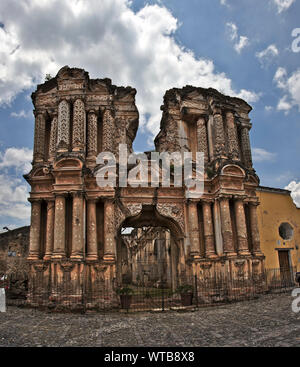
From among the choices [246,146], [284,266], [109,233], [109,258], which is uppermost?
[246,146]

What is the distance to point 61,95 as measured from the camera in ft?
48.6

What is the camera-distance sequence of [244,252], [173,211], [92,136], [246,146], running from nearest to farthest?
[244,252], [173,211], [92,136], [246,146]

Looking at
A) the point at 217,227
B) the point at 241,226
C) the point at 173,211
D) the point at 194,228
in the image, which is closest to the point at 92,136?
the point at 173,211

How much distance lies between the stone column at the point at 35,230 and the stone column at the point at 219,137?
8372 mm

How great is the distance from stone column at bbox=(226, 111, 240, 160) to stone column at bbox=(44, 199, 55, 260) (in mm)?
8530

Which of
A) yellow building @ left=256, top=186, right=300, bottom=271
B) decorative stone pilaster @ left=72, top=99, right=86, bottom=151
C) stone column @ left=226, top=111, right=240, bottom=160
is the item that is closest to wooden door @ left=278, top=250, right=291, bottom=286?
yellow building @ left=256, top=186, right=300, bottom=271

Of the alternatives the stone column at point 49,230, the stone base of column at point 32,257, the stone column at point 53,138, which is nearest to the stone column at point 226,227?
the stone column at point 49,230

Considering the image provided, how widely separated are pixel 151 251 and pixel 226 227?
14.4 metres

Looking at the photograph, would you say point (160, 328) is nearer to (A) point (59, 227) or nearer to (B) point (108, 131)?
(A) point (59, 227)

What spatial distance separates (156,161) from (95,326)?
7.88 metres

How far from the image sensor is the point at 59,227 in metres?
12.7

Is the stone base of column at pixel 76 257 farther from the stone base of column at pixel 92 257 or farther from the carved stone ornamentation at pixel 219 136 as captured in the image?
the carved stone ornamentation at pixel 219 136
